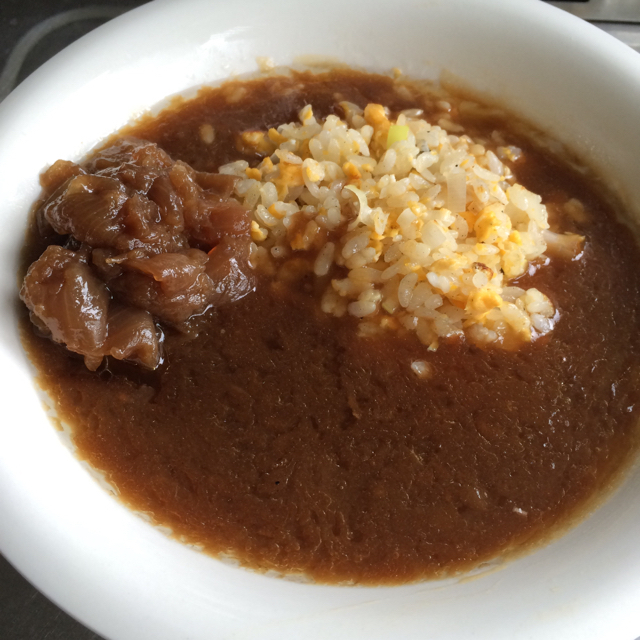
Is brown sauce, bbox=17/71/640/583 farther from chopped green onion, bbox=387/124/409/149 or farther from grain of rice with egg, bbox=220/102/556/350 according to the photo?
chopped green onion, bbox=387/124/409/149

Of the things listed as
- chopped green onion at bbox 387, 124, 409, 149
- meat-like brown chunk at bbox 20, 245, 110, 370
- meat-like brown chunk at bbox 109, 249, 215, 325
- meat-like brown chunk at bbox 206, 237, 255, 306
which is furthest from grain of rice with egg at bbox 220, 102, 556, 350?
meat-like brown chunk at bbox 20, 245, 110, 370

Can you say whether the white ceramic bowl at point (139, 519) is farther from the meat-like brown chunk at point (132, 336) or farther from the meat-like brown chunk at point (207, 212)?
the meat-like brown chunk at point (207, 212)

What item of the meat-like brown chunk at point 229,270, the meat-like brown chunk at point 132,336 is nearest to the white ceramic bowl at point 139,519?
the meat-like brown chunk at point 132,336

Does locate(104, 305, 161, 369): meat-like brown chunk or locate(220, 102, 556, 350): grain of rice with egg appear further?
locate(220, 102, 556, 350): grain of rice with egg

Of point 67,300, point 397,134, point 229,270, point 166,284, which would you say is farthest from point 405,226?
point 67,300

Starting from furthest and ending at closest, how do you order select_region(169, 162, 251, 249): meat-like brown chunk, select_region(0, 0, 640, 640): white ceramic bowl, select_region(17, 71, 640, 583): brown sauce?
select_region(169, 162, 251, 249): meat-like brown chunk → select_region(17, 71, 640, 583): brown sauce → select_region(0, 0, 640, 640): white ceramic bowl
